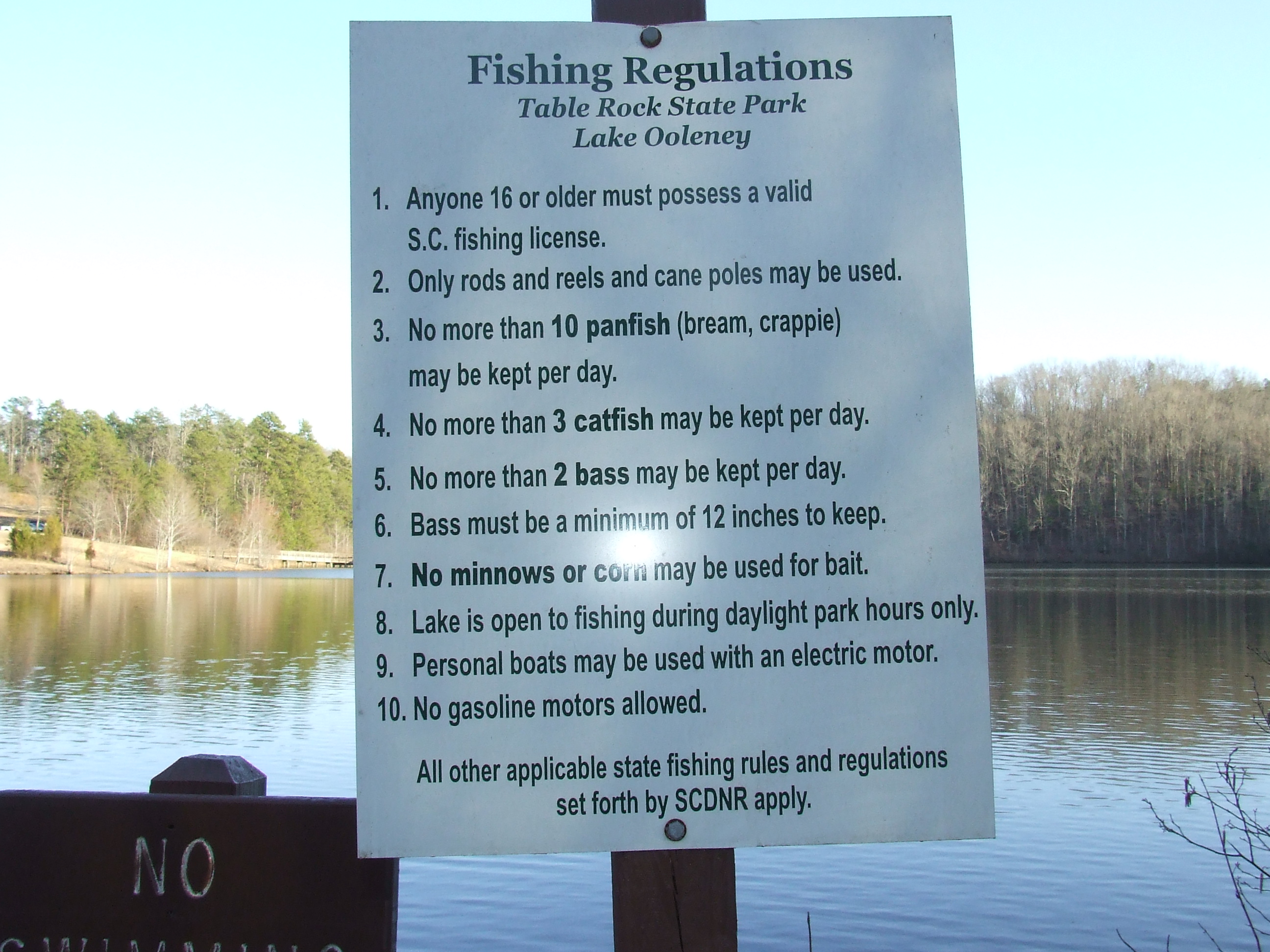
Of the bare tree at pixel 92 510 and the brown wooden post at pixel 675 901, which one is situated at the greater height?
the bare tree at pixel 92 510

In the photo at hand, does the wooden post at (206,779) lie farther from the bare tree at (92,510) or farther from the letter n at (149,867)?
the bare tree at (92,510)

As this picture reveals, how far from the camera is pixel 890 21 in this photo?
7.06 feet

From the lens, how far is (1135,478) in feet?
272

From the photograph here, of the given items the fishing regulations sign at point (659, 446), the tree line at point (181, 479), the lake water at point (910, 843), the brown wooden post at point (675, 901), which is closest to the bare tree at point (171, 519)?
the tree line at point (181, 479)

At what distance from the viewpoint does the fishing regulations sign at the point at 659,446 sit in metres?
1.96

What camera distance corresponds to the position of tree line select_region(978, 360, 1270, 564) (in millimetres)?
78625

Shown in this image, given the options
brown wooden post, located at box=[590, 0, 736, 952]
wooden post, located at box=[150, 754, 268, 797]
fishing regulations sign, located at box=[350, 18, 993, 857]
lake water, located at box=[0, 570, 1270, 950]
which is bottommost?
lake water, located at box=[0, 570, 1270, 950]

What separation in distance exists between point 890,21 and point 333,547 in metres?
129

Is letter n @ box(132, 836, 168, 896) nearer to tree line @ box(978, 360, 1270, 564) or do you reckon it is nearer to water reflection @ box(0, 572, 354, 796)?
water reflection @ box(0, 572, 354, 796)

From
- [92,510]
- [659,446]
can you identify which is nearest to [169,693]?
[659,446]

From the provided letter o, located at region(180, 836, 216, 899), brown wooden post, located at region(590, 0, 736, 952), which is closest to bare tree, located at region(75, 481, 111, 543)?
letter o, located at region(180, 836, 216, 899)

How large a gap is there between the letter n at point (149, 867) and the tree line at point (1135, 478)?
81.5 meters

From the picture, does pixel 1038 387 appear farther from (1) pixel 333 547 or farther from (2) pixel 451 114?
(2) pixel 451 114

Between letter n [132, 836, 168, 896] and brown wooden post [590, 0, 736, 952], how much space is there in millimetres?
900
